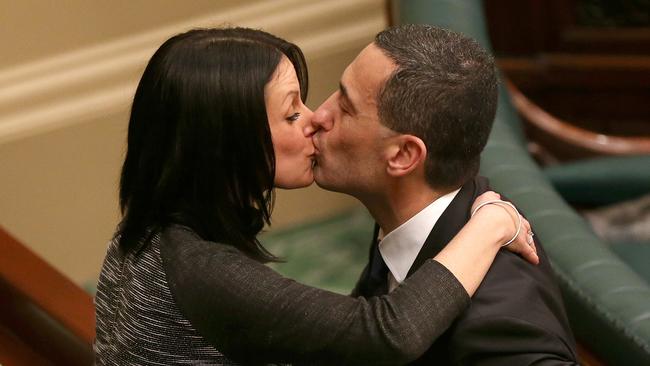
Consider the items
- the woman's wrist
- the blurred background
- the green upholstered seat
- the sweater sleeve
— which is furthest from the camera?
the green upholstered seat

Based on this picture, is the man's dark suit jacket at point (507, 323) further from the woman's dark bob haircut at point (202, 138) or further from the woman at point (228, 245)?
the woman's dark bob haircut at point (202, 138)

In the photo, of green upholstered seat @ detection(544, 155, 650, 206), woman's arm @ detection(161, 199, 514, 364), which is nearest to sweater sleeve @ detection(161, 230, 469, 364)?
woman's arm @ detection(161, 199, 514, 364)

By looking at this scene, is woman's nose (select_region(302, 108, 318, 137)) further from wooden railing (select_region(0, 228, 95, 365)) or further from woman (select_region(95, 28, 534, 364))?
wooden railing (select_region(0, 228, 95, 365))

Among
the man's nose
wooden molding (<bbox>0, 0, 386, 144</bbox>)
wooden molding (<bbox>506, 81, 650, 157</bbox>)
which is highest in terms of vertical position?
the man's nose

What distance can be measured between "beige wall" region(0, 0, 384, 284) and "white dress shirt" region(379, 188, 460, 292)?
1.91 metres

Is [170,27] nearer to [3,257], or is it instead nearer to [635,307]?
[3,257]

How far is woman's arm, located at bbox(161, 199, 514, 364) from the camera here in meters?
1.55

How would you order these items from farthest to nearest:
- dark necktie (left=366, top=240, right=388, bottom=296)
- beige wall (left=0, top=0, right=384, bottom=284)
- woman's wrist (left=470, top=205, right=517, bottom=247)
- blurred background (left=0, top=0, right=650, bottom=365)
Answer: beige wall (left=0, top=0, right=384, bottom=284), blurred background (left=0, top=0, right=650, bottom=365), dark necktie (left=366, top=240, right=388, bottom=296), woman's wrist (left=470, top=205, right=517, bottom=247)

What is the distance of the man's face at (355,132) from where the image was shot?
1.74 metres

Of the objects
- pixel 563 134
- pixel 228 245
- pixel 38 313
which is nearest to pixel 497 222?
pixel 228 245

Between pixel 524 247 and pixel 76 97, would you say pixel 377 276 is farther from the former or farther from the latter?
pixel 76 97

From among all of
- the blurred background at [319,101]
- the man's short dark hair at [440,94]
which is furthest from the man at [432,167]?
the blurred background at [319,101]

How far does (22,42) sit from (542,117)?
63.3 inches

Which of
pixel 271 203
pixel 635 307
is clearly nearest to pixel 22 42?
pixel 271 203
